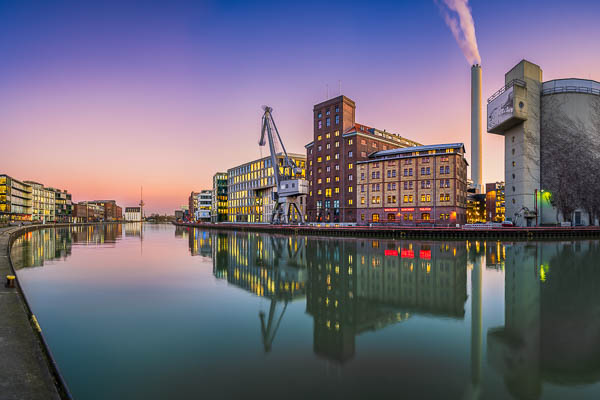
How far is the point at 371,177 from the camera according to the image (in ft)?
253

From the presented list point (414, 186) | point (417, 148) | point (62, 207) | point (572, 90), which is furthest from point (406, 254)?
point (62, 207)

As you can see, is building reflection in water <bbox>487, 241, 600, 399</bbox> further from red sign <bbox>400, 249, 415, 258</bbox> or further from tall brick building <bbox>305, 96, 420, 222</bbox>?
tall brick building <bbox>305, 96, 420, 222</bbox>

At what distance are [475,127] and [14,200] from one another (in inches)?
7846

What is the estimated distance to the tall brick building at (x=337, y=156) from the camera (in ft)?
267

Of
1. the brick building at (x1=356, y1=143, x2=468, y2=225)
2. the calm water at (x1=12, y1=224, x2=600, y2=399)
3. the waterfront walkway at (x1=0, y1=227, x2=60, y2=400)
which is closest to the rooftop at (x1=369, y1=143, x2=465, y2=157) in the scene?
the brick building at (x1=356, y1=143, x2=468, y2=225)

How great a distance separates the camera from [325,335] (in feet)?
29.6

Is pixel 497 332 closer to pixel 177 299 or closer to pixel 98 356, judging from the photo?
pixel 98 356

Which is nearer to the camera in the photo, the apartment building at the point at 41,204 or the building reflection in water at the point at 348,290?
the building reflection in water at the point at 348,290

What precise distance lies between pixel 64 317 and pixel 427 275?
17.5 meters

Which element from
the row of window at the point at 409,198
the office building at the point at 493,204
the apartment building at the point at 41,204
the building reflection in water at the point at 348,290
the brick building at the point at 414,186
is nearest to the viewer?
the building reflection in water at the point at 348,290

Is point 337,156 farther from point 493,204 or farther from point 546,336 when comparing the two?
point 493,204

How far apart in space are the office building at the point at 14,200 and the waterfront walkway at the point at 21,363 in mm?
130433

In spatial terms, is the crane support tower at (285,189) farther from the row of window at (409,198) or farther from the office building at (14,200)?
the office building at (14,200)

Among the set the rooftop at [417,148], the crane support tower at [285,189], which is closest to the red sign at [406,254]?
the crane support tower at [285,189]
